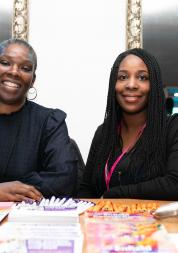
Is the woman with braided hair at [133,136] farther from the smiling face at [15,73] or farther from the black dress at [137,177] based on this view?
the smiling face at [15,73]

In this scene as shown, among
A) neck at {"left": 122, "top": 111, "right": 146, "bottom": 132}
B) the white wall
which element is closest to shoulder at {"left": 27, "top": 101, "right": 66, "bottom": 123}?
neck at {"left": 122, "top": 111, "right": 146, "bottom": 132}

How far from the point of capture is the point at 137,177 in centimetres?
157

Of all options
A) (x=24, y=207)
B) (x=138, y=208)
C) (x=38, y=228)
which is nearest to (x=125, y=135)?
(x=138, y=208)

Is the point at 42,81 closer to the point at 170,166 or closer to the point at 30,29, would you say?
the point at 30,29

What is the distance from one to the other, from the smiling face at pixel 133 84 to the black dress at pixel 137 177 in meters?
0.18

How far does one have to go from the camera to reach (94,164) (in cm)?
172

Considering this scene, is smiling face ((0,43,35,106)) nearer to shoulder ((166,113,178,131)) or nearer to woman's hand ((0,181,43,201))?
woman's hand ((0,181,43,201))

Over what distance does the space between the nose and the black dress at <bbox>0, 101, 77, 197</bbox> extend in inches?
14.3

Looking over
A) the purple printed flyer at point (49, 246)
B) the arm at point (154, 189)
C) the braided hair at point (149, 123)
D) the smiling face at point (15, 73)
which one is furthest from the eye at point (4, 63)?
the purple printed flyer at point (49, 246)

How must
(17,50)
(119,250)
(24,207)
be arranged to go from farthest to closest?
(17,50) → (24,207) → (119,250)

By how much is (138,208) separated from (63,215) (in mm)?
313

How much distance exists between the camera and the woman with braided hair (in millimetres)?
1574

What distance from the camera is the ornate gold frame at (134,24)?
262 centimetres

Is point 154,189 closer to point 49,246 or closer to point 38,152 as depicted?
point 38,152
